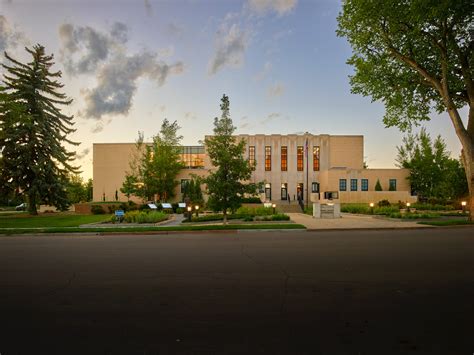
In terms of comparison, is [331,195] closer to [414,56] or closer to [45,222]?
[414,56]

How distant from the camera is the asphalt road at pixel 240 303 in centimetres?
363

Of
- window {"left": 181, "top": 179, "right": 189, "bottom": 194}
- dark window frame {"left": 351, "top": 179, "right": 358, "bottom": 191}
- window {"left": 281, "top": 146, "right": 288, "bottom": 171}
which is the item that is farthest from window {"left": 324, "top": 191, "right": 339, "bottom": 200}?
window {"left": 181, "top": 179, "right": 189, "bottom": 194}

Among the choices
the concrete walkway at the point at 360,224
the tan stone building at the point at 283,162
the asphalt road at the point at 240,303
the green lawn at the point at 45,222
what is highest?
the tan stone building at the point at 283,162

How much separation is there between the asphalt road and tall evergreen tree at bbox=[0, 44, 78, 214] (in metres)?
23.4

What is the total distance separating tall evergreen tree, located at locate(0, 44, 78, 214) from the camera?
92.7 feet

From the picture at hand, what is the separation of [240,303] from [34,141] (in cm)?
3204

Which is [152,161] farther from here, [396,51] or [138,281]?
[138,281]

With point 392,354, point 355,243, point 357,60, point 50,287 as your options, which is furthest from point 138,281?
point 357,60

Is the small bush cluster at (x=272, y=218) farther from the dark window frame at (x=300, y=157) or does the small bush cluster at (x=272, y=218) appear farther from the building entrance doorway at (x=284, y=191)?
the dark window frame at (x=300, y=157)

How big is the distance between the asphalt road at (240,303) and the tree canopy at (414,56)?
13303 mm

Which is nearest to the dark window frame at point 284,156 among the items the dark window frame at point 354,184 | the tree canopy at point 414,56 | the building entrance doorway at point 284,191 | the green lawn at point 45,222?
the building entrance doorway at point 284,191

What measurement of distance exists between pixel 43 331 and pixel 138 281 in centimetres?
246

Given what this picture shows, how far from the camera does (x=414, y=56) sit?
65.2 feet

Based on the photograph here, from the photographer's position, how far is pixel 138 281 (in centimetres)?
642
